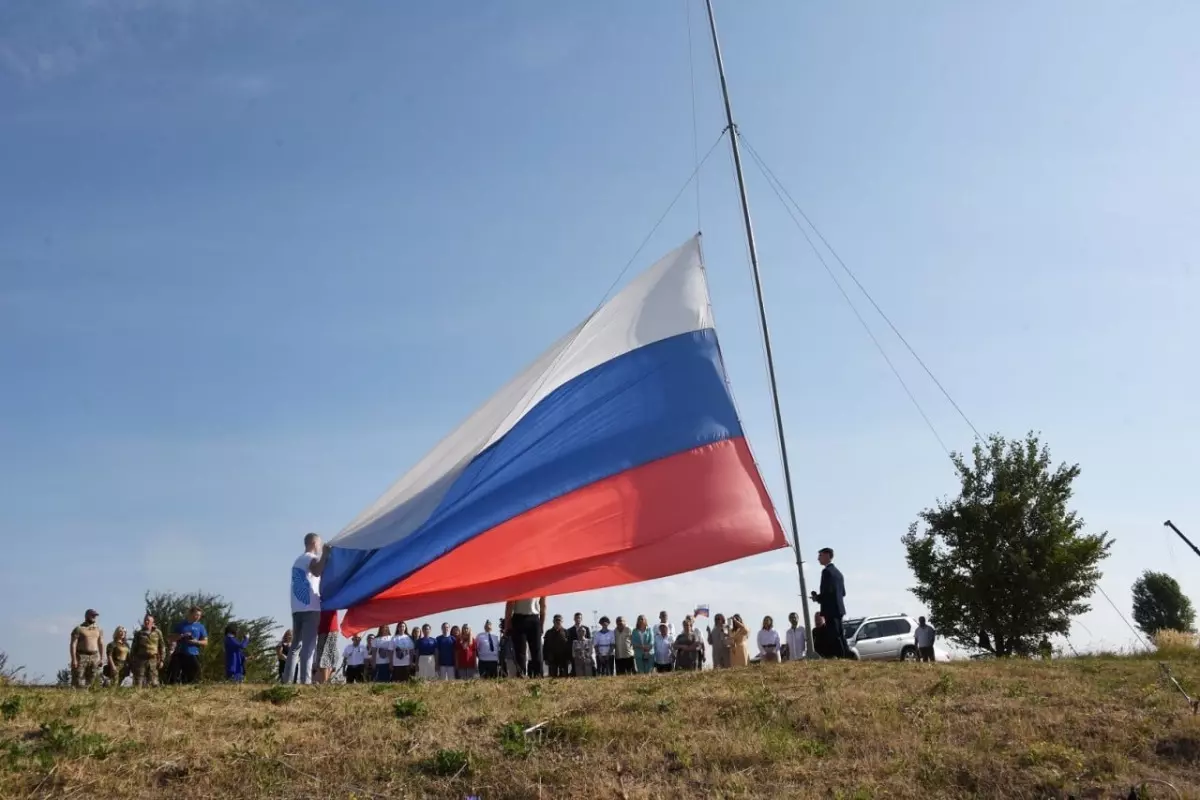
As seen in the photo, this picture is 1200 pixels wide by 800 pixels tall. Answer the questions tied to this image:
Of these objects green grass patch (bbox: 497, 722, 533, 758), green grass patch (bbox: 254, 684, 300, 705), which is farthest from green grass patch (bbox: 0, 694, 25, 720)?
green grass patch (bbox: 497, 722, 533, 758)

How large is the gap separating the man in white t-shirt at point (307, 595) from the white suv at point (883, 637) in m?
17.9

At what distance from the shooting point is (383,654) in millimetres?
20359

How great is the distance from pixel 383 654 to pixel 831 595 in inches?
376

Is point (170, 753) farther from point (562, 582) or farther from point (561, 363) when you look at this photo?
point (561, 363)

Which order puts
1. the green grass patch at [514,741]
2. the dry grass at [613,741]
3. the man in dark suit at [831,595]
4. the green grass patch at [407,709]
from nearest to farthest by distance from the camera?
the dry grass at [613,741]
the green grass patch at [514,741]
the green grass patch at [407,709]
the man in dark suit at [831,595]

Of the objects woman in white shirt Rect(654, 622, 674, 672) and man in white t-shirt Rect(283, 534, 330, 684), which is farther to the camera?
woman in white shirt Rect(654, 622, 674, 672)

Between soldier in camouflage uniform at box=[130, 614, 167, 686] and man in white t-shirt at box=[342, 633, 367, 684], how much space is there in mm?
4404

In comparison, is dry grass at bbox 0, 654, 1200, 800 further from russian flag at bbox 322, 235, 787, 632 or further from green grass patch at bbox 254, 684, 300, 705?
russian flag at bbox 322, 235, 787, 632

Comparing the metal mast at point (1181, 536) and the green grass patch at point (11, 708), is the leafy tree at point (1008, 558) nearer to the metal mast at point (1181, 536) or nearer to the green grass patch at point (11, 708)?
the metal mast at point (1181, 536)

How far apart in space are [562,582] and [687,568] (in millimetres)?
1711

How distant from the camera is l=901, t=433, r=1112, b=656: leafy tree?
104ft

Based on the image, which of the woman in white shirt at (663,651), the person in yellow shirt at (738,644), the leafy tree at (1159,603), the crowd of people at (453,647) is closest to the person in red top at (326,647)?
the crowd of people at (453,647)

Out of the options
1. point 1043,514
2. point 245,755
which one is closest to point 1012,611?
point 1043,514

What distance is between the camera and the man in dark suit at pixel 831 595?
15883 mm
